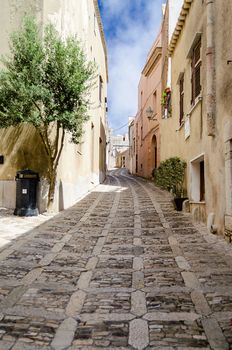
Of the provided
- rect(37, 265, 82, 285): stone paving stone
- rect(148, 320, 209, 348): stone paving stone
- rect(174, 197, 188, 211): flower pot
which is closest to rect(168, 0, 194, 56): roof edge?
rect(174, 197, 188, 211): flower pot

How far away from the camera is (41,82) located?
26.2ft

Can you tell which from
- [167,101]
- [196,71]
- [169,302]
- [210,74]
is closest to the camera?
[169,302]

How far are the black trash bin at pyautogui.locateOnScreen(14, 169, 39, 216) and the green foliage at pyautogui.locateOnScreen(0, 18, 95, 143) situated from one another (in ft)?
4.18

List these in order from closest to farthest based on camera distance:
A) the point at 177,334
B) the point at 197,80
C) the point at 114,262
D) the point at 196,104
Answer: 1. the point at 177,334
2. the point at 114,262
3. the point at 196,104
4. the point at 197,80

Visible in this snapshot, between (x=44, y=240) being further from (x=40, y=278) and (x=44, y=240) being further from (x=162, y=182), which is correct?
(x=162, y=182)

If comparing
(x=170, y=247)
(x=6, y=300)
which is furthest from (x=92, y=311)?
(x=170, y=247)

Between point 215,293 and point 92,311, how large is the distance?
1.27 m

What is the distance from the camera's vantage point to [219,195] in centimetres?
611

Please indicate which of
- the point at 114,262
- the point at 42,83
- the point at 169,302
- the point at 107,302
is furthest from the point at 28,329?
the point at 42,83

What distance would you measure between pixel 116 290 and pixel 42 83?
19.9 ft

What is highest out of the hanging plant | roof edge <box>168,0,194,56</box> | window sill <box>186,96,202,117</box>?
roof edge <box>168,0,194,56</box>

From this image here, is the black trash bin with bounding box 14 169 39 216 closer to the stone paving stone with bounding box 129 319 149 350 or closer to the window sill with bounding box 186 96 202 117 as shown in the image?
the window sill with bounding box 186 96 202 117

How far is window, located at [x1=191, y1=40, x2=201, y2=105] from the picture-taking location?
802 cm

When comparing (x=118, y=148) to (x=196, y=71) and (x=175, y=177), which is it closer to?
(x=175, y=177)
